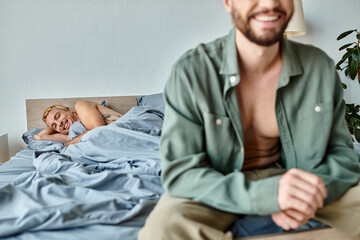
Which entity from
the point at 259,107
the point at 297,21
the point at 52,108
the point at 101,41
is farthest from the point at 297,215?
the point at 101,41

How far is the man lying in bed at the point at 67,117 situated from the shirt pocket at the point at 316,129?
1794mm

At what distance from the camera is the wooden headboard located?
300 centimetres

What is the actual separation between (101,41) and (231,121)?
2.30 meters

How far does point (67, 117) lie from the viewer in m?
2.74

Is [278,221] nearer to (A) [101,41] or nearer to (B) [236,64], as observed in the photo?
(B) [236,64]

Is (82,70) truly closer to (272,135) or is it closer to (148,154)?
(148,154)

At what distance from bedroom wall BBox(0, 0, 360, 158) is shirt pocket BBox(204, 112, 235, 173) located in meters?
2.19

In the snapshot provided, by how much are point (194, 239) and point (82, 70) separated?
8.20ft

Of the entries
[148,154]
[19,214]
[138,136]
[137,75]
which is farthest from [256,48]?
[137,75]

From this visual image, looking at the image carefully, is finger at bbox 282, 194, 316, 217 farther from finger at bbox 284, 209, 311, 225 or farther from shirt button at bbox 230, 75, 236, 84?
shirt button at bbox 230, 75, 236, 84

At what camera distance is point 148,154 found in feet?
6.04

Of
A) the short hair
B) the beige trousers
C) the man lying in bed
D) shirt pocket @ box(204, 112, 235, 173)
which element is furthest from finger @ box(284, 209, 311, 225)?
the short hair

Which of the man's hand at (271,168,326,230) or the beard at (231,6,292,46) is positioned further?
the beard at (231,6,292,46)

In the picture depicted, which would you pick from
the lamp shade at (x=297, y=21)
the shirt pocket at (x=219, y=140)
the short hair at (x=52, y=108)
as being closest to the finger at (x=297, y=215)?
the shirt pocket at (x=219, y=140)
